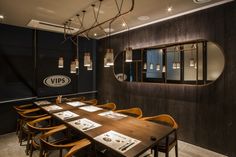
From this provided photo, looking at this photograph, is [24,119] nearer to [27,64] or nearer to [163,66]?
[27,64]

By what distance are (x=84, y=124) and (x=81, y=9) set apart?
215 cm

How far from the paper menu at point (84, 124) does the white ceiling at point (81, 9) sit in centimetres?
199

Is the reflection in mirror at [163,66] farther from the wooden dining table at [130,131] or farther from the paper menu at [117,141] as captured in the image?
the paper menu at [117,141]

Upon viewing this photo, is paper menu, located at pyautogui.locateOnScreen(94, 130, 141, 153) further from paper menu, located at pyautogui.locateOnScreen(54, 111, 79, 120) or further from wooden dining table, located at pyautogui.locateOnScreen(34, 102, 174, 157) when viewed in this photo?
paper menu, located at pyautogui.locateOnScreen(54, 111, 79, 120)

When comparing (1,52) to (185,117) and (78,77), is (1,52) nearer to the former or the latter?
(78,77)

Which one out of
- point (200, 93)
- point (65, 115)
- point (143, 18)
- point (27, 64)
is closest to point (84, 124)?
point (65, 115)

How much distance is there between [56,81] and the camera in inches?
172

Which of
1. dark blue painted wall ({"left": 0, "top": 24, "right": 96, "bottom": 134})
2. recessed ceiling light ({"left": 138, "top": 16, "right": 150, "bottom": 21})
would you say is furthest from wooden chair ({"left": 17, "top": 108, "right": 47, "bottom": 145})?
recessed ceiling light ({"left": 138, "top": 16, "right": 150, "bottom": 21})

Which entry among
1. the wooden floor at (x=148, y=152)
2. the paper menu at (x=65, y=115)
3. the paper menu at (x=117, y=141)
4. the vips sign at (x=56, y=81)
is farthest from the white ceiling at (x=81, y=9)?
the wooden floor at (x=148, y=152)

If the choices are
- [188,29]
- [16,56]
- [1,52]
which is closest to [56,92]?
[16,56]

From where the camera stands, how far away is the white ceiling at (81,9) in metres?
2.50

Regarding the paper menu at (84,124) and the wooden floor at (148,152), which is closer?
the paper menu at (84,124)

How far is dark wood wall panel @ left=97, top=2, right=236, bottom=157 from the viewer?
2.43m

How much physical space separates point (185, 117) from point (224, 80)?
103 centimetres
